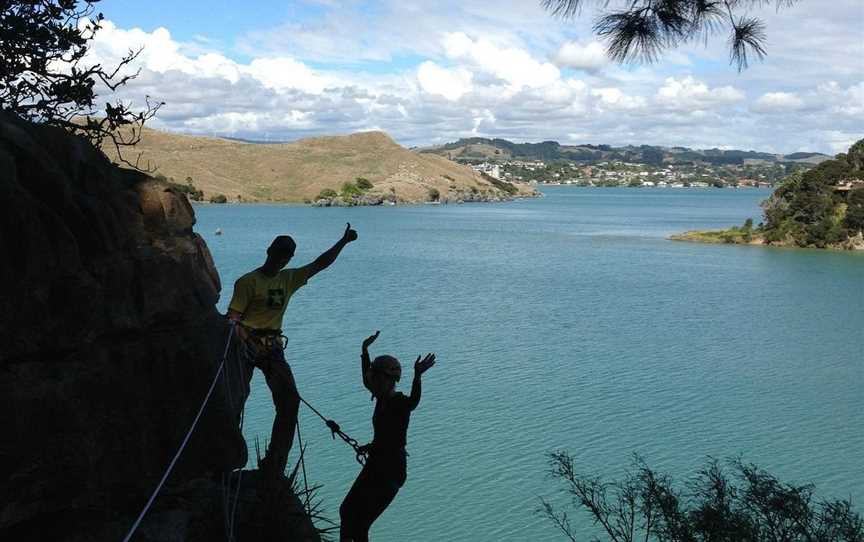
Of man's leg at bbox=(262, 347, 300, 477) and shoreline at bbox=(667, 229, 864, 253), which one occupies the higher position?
man's leg at bbox=(262, 347, 300, 477)

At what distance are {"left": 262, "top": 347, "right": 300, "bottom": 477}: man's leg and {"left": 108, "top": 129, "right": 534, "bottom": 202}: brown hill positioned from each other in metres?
126

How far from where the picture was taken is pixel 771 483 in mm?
7242

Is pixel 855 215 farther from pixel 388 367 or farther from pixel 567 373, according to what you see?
pixel 388 367

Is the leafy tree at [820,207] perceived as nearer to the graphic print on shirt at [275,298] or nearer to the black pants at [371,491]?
the graphic print on shirt at [275,298]

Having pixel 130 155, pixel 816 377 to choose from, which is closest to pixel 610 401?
pixel 816 377

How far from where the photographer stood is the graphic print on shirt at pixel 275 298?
237 inches

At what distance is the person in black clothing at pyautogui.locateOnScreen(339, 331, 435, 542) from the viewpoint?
511 cm

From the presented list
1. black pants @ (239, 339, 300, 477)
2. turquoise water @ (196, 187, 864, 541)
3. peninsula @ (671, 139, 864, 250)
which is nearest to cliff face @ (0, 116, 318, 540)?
black pants @ (239, 339, 300, 477)

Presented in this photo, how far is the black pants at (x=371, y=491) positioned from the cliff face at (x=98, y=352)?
111 cm

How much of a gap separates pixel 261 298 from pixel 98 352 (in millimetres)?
1086

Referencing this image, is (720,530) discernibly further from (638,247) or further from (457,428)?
(638,247)

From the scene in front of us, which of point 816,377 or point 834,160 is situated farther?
point 834,160

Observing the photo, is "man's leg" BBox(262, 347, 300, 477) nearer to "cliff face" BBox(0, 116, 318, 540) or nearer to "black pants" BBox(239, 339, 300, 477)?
"black pants" BBox(239, 339, 300, 477)

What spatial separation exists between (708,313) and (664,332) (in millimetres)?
5123
